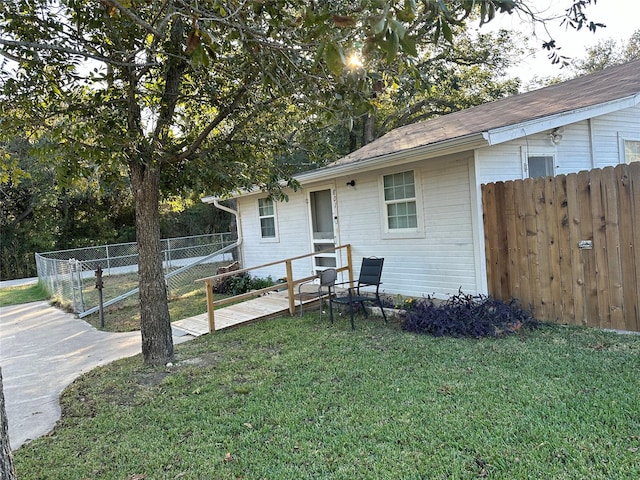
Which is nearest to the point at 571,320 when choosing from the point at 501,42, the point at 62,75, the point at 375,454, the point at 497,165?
the point at 497,165

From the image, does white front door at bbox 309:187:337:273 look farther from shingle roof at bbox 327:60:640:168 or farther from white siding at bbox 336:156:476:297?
shingle roof at bbox 327:60:640:168

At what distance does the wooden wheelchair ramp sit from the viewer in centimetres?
701

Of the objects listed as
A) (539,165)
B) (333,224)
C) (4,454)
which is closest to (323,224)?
(333,224)

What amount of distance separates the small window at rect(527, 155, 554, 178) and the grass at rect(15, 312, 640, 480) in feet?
8.83

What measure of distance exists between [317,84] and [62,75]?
9.82 feet

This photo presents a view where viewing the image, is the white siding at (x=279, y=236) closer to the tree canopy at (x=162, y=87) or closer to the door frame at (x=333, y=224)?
the door frame at (x=333, y=224)

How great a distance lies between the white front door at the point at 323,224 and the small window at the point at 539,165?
3783 millimetres

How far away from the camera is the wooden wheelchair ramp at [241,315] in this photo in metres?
7.01

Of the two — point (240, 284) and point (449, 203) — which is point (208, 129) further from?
point (240, 284)

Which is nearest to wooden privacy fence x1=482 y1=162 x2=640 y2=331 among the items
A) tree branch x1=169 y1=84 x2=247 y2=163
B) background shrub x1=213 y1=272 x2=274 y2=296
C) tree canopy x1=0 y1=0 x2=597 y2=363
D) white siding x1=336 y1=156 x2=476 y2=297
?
white siding x1=336 y1=156 x2=476 y2=297

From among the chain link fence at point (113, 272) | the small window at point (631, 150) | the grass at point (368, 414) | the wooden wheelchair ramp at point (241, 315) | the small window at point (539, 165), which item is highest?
the small window at point (631, 150)

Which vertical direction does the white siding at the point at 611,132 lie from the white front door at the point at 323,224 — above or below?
above

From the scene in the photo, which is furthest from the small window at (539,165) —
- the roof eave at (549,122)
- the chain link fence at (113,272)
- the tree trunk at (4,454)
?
the chain link fence at (113,272)

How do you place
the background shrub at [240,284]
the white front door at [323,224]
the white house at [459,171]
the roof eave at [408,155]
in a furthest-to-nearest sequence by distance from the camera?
the background shrub at [240,284], the white front door at [323,224], the white house at [459,171], the roof eave at [408,155]
